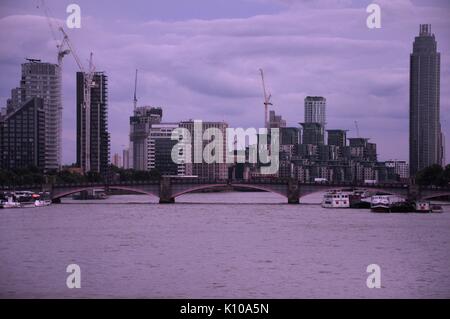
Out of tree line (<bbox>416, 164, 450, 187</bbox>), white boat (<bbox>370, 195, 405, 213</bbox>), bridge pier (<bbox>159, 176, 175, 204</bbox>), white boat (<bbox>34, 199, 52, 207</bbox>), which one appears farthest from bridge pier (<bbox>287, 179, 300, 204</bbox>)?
tree line (<bbox>416, 164, 450, 187</bbox>)

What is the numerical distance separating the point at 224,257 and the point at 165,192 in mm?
64346

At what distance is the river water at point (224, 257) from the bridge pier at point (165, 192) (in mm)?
37186

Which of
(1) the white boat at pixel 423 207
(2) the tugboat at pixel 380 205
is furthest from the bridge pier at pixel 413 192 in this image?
(1) the white boat at pixel 423 207

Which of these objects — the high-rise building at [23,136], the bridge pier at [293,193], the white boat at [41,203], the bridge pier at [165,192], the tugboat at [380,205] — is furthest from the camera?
the high-rise building at [23,136]

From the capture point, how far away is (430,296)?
28.0 metres

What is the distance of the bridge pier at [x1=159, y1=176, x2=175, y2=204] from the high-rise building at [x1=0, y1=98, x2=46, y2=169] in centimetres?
8651

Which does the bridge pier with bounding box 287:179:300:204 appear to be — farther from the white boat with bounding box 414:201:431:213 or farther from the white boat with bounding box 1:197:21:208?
the white boat with bounding box 1:197:21:208

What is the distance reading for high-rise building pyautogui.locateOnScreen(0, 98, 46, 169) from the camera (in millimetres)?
184250

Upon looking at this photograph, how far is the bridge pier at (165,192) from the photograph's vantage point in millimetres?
102625

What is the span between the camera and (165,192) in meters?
103

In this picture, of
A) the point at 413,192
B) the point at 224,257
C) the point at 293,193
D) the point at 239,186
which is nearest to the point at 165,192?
the point at 239,186

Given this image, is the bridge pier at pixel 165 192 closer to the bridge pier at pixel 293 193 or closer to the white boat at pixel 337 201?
the bridge pier at pixel 293 193
